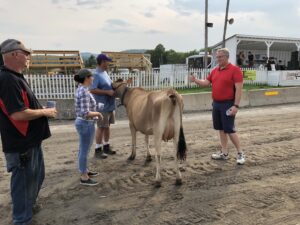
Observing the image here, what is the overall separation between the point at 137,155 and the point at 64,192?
2.19 meters

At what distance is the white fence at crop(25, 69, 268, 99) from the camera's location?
45.3ft

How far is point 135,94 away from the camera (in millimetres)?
6492

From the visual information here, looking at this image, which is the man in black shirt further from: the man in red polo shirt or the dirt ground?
the man in red polo shirt

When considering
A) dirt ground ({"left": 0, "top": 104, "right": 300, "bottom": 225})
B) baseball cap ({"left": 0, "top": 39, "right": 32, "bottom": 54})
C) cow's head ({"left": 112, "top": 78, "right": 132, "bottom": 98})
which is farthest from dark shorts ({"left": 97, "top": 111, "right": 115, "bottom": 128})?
baseball cap ({"left": 0, "top": 39, "right": 32, "bottom": 54})

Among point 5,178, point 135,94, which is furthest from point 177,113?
point 5,178

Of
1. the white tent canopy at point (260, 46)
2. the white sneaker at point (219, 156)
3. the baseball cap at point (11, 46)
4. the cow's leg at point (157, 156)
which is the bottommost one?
the white sneaker at point (219, 156)

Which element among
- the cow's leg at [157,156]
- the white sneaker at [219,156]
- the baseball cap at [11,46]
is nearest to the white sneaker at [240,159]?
the white sneaker at [219,156]

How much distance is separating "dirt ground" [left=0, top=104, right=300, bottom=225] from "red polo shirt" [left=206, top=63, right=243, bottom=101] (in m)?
1.30

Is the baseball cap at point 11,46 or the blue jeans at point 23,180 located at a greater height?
the baseball cap at point 11,46

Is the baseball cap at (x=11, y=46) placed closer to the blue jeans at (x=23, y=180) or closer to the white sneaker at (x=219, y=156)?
the blue jeans at (x=23, y=180)

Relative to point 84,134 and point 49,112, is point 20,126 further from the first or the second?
point 84,134

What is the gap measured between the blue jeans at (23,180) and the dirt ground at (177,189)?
13.1 inches

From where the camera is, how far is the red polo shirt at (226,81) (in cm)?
600

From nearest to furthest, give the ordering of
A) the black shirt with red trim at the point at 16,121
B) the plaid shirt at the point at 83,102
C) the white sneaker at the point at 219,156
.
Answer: the black shirt with red trim at the point at 16,121, the plaid shirt at the point at 83,102, the white sneaker at the point at 219,156
